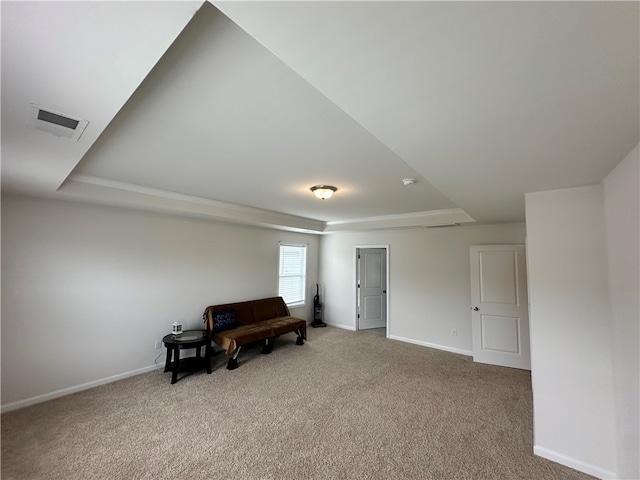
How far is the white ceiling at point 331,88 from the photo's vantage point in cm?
75

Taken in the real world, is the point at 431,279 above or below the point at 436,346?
above

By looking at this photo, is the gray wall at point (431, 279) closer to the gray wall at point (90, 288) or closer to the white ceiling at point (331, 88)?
the white ceiling at point (331, 88)

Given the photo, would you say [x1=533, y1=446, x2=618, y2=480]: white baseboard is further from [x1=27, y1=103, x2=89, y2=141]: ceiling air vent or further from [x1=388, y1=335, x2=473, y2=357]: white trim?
[x1=27, y1=103, x2=89, y2=141]: ceiling air vent

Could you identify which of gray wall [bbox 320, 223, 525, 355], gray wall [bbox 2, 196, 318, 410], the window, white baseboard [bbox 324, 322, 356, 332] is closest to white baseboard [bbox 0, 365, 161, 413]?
gray wall [bbox 2, 196, 318, 410]

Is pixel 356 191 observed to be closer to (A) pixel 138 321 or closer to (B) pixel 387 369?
(B) pixel 387 369

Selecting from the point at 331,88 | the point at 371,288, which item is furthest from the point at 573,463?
the point at 371,288

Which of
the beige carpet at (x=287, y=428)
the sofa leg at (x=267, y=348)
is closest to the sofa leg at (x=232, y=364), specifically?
the beige carpet at (x=287, y=428)

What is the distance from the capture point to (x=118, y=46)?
34.4 inches

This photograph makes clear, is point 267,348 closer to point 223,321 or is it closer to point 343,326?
point 223,321

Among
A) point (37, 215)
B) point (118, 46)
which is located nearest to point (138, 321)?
point (37, 215)

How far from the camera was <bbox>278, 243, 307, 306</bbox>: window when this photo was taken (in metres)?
6.00

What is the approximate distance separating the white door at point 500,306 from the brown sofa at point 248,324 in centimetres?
308

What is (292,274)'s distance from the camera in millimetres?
6242

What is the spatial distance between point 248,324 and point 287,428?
244 centimetres
